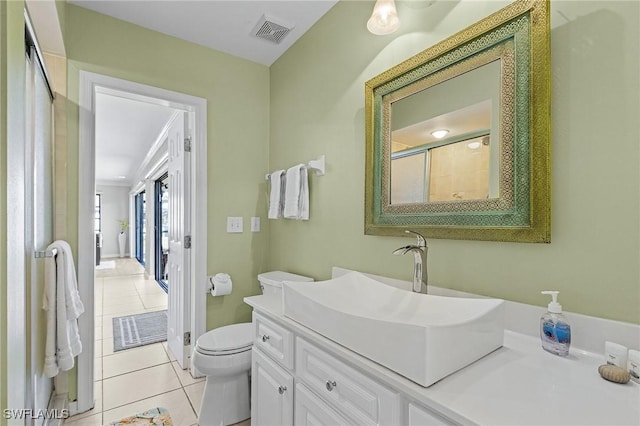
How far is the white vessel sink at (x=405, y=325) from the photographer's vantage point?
766 mm

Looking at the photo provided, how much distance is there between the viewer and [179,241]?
8.24 ft

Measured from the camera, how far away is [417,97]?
4.62 feet

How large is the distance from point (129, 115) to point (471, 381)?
158 inches

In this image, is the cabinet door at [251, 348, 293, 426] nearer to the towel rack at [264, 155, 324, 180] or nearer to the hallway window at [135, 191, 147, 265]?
the towel rack at [264, 155, 324, 180]

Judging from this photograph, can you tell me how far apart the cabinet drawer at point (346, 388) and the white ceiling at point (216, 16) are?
1.88m

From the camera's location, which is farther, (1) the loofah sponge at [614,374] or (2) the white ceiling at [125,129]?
(2) the white ceiling at [125,129]

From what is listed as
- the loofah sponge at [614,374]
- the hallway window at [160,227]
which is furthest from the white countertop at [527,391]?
the hallway window at [160,227]

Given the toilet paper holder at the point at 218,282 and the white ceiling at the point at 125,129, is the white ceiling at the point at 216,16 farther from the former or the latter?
the toilet paper holder at the point at 218,282

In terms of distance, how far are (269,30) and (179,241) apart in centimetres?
171

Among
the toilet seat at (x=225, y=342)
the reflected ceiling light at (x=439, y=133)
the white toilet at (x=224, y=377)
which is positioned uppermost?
the reflected ceiling light at (x=439, y=133)

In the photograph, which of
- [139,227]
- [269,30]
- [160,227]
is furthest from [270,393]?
[139,227]

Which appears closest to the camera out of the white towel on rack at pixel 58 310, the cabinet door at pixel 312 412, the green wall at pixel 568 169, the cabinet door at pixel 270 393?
the green wall at pixel 568 169

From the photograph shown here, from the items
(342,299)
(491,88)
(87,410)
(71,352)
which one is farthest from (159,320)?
(491,88)

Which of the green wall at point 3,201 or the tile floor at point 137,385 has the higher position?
the green wall at point 3,201
